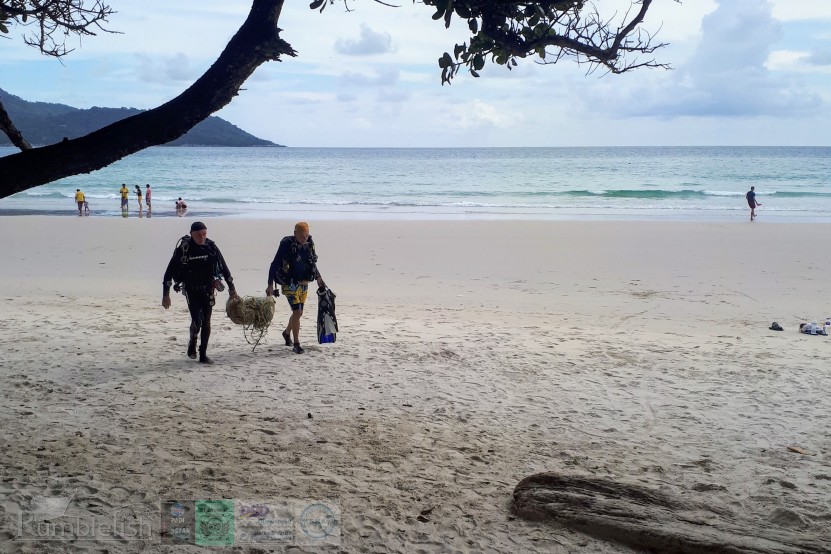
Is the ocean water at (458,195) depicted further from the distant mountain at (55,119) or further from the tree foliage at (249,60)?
the tree foliage at (249,60)

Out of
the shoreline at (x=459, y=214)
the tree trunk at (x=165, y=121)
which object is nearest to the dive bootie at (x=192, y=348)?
the tree trunk at (x=165, y=121)

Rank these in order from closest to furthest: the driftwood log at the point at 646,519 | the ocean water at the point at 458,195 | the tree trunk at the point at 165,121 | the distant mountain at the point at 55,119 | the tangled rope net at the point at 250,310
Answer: the tree trunk at the point at 165,121 < the driftwood log at the point at 646,519 < the tangled rope net at the point at 250,310 < the ocean water at the point at 458,195 < the distant mountain at the point at 55,119

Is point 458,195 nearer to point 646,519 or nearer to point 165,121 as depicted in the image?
point 646,519

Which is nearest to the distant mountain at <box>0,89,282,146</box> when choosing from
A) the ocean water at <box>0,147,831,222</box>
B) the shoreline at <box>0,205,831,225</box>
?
the ocean water at <box>0,147,831,222</box>

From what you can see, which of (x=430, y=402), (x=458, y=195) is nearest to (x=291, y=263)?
(x=430, y=402)

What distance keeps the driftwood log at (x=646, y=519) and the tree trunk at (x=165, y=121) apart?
2992 millimetres

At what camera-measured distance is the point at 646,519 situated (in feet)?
13.3

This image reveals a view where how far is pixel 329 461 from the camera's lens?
17.4 ft

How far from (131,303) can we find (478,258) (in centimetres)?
812

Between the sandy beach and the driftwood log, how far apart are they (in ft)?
0.38

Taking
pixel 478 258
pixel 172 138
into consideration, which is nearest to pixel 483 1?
pixel 172 138

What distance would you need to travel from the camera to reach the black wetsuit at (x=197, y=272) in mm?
7418

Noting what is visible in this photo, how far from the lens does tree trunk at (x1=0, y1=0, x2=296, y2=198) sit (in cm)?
355

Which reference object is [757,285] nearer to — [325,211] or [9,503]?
[9,503]
